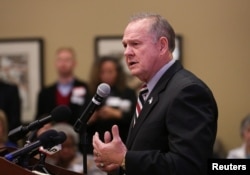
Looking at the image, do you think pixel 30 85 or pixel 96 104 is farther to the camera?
pixel 30 85

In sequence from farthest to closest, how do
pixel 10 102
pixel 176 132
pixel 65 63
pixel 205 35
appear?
pixel 205 35
pixel 65 63
pixel 10 102
pixel 176 132

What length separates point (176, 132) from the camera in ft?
6.60

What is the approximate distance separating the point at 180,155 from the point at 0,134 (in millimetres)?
2248

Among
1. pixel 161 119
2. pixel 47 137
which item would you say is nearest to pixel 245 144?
pixel 161 119

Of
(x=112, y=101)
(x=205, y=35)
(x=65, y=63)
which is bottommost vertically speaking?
(x=112, y=101)

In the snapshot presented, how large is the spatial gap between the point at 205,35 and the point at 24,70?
6.77 ft

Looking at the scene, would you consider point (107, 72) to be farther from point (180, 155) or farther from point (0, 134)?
Result: point (180, 155)

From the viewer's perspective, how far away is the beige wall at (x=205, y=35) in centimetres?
554

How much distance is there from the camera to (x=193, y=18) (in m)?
5.64

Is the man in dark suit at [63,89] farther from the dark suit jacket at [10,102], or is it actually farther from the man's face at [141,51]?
the man's face at [141,51]

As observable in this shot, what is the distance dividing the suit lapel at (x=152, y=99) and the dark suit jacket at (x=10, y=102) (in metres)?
2.93

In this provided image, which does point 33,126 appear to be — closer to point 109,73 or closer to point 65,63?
point 109,73

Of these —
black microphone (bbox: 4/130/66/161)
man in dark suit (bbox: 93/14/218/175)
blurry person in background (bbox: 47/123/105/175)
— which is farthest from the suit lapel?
blurry person in background (bbox: 47/123/105/175)

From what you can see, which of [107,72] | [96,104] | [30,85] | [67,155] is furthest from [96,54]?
[96,104]
